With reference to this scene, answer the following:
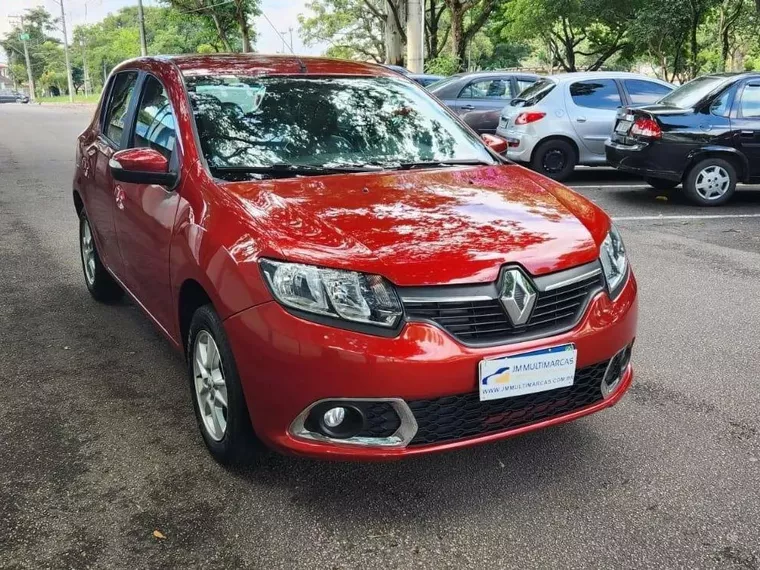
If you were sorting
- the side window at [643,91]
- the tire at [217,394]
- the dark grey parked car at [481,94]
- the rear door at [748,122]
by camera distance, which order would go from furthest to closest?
the dark grey parked car at [481,94] → the side window at [643,91] → the rear door at [748,122] → the tire at [217,394]

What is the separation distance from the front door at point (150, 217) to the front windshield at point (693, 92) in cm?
670

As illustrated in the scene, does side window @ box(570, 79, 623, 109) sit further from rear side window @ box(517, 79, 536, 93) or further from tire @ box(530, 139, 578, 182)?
rear side window @ box(517, 79, 536, 93)

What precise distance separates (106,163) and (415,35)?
1974cm

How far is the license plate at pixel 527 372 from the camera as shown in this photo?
7.82ft

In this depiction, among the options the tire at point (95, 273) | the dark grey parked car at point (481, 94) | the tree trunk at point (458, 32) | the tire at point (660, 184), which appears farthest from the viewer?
the tree trunk at point (458, 32)

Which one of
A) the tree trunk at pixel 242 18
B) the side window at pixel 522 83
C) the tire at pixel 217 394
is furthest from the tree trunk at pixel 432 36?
the tire at pixel 217 394

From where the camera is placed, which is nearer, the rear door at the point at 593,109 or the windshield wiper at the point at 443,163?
the windshield wiper at the point at 443,163

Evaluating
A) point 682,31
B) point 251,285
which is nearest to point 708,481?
point 251,285

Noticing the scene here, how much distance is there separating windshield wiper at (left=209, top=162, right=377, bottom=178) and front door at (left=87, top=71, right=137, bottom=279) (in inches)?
45.7

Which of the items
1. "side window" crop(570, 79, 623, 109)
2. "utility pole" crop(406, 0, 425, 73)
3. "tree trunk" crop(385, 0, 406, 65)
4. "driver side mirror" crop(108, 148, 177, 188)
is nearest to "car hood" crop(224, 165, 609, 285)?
"driver side mirror" crop(108, 148, 177, 188)

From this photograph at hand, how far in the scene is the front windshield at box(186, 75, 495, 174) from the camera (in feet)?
10.7

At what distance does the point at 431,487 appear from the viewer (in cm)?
274

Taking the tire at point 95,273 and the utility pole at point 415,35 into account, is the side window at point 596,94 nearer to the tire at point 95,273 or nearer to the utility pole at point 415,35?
the tire at point 95,273

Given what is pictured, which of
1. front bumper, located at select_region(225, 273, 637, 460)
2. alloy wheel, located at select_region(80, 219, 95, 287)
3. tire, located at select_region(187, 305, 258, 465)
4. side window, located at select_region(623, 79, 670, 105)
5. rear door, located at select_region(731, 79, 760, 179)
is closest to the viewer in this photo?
front bumper, located at select_region(225, 273, 637, 460)
